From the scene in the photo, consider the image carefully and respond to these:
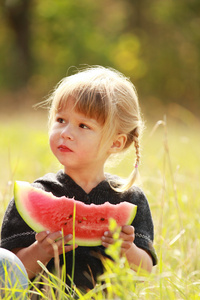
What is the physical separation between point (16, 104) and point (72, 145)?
57.6 feet

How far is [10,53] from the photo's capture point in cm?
2319

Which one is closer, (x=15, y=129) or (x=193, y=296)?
(x=193, y=296)

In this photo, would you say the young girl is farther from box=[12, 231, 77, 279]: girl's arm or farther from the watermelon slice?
the watermelon slice

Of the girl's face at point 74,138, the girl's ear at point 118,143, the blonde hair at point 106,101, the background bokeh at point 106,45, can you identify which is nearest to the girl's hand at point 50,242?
the girl's face at point 74,138

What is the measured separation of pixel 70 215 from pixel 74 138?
0.38 metres

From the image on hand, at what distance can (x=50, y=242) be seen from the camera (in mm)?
2133

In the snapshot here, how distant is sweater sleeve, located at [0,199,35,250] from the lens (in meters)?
2.44

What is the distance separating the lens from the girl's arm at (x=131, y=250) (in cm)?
222

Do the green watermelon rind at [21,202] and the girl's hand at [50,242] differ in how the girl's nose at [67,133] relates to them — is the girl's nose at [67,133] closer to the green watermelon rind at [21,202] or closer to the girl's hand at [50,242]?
the green watermelon rind at [21,202]

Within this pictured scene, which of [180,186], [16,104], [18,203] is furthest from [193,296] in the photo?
[16,104]

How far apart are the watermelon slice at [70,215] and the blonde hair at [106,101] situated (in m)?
0.35

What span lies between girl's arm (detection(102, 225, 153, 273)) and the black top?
0.21 feet

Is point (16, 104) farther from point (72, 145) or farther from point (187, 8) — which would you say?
point (72, 145)

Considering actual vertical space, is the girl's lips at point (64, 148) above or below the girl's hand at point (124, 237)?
above
